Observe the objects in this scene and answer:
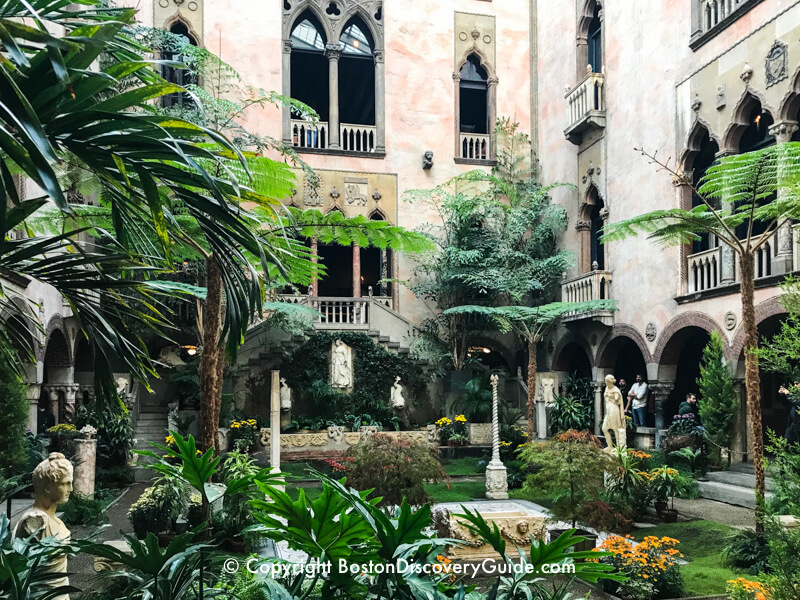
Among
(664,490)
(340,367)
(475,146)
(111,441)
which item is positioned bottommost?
(664,490)

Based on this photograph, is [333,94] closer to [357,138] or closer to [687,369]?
[357,138]

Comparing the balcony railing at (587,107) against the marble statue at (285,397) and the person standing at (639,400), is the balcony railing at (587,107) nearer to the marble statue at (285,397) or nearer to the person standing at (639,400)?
the person standing at (639,400)

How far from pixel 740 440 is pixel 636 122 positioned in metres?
7.62

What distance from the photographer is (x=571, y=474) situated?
9508 millimetres

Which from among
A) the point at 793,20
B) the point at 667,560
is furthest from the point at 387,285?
the point at 667,560

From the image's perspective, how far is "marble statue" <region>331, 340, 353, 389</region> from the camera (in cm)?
1980

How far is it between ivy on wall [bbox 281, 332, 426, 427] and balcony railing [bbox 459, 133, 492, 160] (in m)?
6.74

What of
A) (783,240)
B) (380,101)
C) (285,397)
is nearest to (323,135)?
(380,101)

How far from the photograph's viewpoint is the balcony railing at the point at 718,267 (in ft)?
42.8

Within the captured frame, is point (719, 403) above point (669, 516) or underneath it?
above

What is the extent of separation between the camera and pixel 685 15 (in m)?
15.7

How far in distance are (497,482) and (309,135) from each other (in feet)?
40.8

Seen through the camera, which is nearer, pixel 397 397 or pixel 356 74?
pixel 397 397

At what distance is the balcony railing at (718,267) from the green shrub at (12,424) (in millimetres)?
11668
